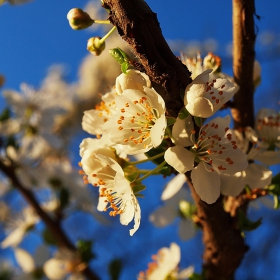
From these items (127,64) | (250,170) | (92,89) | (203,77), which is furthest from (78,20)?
(92,89)

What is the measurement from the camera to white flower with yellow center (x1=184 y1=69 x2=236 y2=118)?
0.66 meters

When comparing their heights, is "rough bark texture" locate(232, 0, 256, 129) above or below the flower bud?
below

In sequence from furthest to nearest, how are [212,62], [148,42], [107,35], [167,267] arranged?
[167,267]
[212,62]
[107,35]
[148,42]

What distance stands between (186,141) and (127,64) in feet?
0.58

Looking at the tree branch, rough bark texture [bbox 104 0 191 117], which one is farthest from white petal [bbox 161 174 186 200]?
the tree branch

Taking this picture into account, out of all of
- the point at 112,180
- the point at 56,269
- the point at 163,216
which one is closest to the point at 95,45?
the point at 112,180

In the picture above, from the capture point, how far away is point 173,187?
1089mm

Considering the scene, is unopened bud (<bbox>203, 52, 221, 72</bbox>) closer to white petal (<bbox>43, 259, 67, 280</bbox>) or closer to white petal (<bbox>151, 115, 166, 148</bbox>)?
white petal (<bbox>151, 115, 166, 148</bbox>)

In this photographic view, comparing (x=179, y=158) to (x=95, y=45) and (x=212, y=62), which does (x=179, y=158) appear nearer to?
(x=95, y=45)

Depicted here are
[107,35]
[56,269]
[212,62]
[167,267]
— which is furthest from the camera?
[56,269]

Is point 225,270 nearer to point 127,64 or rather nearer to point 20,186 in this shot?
point 127,64

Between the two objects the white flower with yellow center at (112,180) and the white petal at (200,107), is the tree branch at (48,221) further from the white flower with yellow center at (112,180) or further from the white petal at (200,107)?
the white petal at (200,107)

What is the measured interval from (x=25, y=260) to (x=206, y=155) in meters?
1.41

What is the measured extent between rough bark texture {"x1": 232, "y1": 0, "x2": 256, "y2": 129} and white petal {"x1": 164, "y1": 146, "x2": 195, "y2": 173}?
0.30 meters
